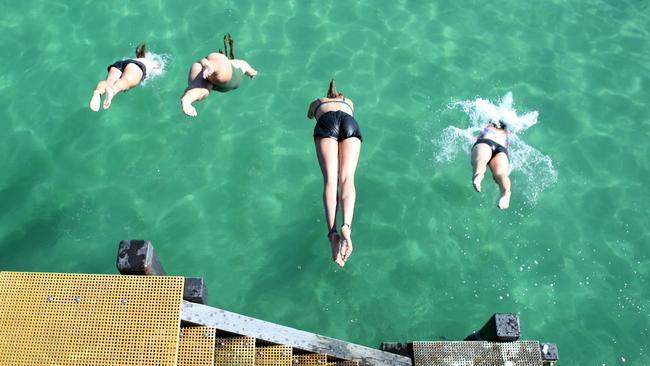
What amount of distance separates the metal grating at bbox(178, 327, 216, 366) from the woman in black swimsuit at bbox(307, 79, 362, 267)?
104 inches

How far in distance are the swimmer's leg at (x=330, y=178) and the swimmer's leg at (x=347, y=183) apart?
0.40ft

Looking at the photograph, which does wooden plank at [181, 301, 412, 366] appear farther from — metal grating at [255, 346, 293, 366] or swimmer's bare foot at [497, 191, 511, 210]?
swimmer's bare foot at [497, 191, 511, 210]

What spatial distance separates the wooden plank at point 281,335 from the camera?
Answer: 9.28 meters

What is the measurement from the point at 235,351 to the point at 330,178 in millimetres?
3388

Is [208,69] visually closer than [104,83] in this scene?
Yes

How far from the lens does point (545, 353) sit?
1029 centimetres

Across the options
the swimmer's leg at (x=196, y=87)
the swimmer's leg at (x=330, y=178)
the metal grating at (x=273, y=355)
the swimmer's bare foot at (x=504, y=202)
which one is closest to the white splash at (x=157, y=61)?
the swimmer's leg at (x=196, y=87)

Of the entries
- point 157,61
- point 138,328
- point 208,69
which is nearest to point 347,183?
point 208,69

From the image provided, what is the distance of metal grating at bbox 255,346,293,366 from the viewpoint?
9.64 metres

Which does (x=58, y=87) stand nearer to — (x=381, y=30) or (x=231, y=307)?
(x=231, y=307)

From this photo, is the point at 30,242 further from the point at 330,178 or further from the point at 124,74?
the point at 330,178

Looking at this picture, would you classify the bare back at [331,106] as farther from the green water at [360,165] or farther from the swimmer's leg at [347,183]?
the green water at [360,165]

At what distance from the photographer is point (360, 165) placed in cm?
1484

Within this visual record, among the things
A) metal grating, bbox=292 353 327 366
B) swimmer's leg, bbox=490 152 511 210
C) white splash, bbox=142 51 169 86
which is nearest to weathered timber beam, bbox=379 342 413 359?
metal grating, bbox=292 353 327 366
